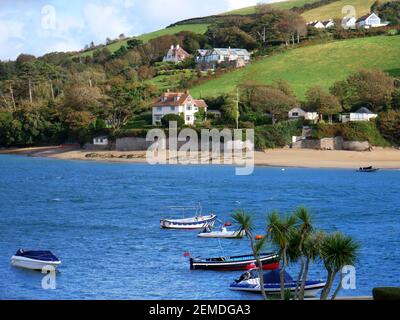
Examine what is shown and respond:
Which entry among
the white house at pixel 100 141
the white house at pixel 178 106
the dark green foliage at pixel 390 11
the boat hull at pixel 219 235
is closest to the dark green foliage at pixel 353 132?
the white house at pixel 178 106

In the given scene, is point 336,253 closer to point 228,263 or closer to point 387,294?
point 387,294

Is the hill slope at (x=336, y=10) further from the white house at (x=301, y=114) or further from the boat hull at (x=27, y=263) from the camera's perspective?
the boat hull at (x=27, y=263)

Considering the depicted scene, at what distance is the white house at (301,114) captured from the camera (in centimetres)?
9925

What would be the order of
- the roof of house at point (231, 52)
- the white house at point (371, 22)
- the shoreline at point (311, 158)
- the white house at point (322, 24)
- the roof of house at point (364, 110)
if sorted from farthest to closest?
the white house at point (322, 24) → the white house at point (371, 22) → the roof of house at point (231, 52) → the roof of house at point (364, 110) → the shoreline at point (311, 158)

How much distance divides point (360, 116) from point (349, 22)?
67830mm

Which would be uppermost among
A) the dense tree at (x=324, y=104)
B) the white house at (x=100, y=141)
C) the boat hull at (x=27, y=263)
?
the dense tree at (x=324, y=104)

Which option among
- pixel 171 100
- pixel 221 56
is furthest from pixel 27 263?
pixel 221 56

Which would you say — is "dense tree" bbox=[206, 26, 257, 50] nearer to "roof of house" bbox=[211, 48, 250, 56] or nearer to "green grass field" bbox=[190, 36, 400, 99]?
"roof of house" bbox=[211, 48, 250, 56]

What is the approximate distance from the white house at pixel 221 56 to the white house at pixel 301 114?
125 ft
